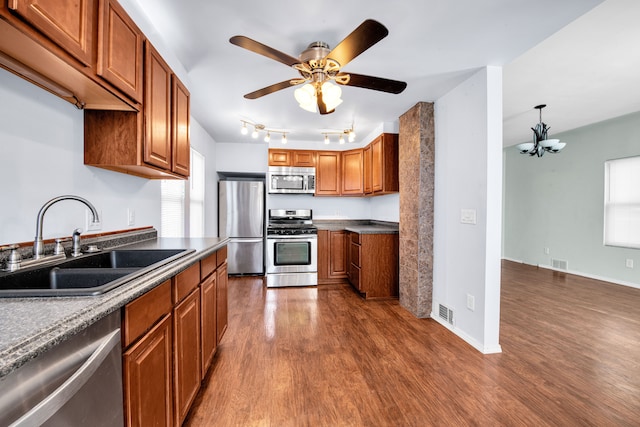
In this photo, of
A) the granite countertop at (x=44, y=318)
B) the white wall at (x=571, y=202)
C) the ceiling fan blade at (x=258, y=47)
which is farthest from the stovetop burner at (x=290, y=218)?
the white wall at (x=571, y=202)

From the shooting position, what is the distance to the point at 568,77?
8.95 feet

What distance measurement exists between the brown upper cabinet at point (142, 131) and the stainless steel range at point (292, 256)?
2347mm

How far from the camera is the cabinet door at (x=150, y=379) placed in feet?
2.97

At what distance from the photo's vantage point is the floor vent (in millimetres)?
2643

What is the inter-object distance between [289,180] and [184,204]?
174 cm

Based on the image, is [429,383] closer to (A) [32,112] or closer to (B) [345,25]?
(B) [345,25]

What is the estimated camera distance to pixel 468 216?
95.3 inches

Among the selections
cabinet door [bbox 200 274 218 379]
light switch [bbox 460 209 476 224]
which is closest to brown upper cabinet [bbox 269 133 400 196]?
light switch [bbox 460 209 476 224]

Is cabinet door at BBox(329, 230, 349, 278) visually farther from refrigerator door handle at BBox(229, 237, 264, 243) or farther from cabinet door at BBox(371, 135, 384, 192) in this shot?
refrigerator door handle at BBox(229, 237, 264, 243)

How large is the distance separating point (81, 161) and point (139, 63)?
25.2 inches

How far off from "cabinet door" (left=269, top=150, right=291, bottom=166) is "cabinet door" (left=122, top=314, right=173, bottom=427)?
11.7 ft

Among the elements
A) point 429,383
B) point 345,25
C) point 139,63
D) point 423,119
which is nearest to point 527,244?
point 423,119

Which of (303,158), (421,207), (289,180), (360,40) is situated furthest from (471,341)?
(303,158)

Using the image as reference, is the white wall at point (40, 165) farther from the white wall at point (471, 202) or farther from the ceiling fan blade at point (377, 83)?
the white wall at point (471, 202)
